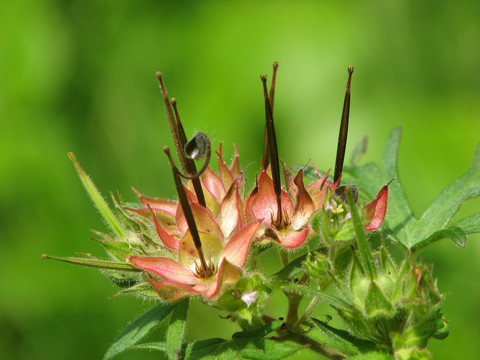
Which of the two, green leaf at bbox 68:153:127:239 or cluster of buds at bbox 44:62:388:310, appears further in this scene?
green leaf at bbox 68:153:127:239

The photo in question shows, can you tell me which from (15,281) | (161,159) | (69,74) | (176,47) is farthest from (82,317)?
(176,47)

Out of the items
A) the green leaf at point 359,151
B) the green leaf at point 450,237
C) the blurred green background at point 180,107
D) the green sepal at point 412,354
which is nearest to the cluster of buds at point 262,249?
the green sepal at point 412,354

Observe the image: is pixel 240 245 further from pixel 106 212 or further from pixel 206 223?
pixel 106 212

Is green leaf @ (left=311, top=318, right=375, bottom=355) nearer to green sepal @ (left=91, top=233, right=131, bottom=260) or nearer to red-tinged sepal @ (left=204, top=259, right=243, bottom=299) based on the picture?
red-tinged sepal @ (left=204, top=259, right=243, bottom=299)

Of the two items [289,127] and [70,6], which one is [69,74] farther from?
[289,127]

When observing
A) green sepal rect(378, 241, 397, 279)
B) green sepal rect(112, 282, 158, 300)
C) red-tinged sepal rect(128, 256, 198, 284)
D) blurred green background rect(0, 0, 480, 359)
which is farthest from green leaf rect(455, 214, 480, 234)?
blurred green background rect(0, 0, 480, 359)

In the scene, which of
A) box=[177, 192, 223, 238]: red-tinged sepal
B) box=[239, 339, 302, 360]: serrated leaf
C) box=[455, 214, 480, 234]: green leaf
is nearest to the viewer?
box=[239, 339, 302, 360]: serrated leaf
